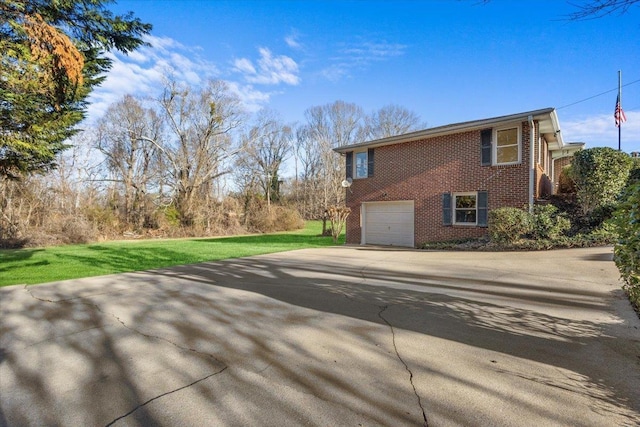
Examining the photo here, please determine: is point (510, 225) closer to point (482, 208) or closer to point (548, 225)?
point (548, 225)

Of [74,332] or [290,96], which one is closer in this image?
[74,332]

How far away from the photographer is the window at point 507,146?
11086mm

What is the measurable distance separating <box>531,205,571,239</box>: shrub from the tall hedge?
1.25 meters

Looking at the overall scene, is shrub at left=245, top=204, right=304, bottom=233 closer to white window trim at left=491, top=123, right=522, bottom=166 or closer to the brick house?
the brick house

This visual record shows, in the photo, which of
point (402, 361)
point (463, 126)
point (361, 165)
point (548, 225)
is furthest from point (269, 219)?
point (402, 361)

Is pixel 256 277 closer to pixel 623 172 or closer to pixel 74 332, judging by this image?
pixel 74 332

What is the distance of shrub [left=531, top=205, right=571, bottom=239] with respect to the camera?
31.1 feet

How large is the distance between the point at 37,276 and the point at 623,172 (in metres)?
16.6

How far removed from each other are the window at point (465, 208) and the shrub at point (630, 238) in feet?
27.3

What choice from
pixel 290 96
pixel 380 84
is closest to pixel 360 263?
pixel 380 84

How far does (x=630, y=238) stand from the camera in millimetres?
3273

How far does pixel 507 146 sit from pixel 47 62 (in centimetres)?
1295

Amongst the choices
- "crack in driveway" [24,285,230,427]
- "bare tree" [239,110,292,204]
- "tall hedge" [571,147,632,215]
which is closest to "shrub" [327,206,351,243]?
"tall hedge" [571,147,632,215]

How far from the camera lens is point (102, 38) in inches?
293
